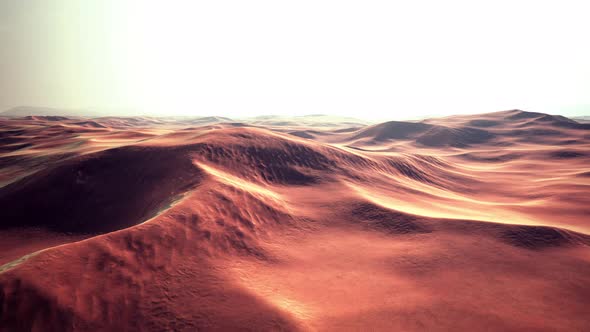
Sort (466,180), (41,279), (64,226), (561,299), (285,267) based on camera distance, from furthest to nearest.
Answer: (466,180) < (64,226) < (285,267) < (561,299) < (41,279)

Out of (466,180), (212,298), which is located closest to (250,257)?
(212,298)

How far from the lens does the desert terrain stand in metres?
5.12

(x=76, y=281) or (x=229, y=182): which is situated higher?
(x=229, y=182)

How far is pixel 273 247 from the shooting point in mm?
8172

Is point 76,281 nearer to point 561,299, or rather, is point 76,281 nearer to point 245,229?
point 245,229

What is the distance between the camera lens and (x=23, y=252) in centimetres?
853

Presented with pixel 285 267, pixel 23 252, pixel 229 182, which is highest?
pixel 229 182

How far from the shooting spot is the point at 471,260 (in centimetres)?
734

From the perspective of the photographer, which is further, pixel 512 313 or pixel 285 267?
pixel 285 267

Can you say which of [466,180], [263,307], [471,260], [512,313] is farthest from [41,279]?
[466,180]

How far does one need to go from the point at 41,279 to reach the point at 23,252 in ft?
17.5

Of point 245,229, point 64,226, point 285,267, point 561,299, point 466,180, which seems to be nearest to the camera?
point 561,299

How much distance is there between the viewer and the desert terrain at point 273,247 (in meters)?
5.12

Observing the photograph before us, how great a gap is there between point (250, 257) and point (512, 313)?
572cm
